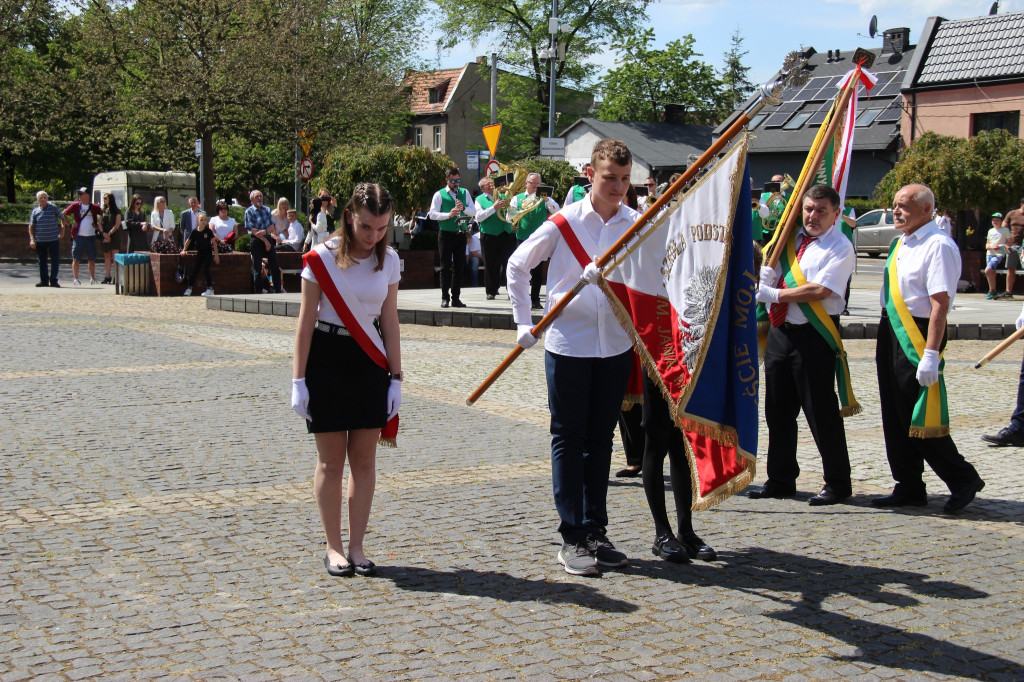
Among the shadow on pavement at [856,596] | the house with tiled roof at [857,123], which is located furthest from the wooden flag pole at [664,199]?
the house with tiled roof at [857,123]

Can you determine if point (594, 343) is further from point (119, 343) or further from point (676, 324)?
point (119, 343)

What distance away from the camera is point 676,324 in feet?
Answer: 16.9

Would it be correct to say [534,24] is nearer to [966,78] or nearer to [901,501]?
[966,78]

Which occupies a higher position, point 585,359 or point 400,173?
point 400,173

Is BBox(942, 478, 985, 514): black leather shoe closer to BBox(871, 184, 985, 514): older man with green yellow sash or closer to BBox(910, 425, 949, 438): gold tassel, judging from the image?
BBox(871, 184, 985, 514): older man with green yellow sash

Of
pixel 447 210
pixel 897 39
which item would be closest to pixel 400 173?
pixel 447 210

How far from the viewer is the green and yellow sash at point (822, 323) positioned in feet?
21.3

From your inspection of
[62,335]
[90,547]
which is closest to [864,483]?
[90,547]

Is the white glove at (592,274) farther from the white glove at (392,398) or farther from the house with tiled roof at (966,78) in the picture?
the house with tiled roof at (966,78)

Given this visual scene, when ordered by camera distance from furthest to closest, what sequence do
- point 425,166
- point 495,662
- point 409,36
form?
point 409,36 < point 425,166 < point 495,662

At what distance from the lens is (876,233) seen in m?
39.3

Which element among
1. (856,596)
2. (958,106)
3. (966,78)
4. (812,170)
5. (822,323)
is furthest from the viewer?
(958,106)

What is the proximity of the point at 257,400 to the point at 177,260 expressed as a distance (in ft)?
38.4

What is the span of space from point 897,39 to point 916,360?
48.7 meters
